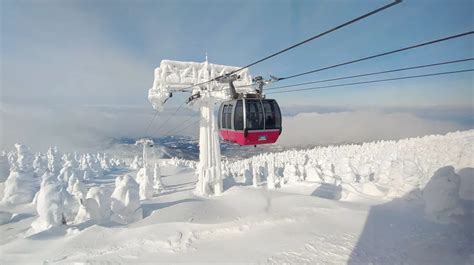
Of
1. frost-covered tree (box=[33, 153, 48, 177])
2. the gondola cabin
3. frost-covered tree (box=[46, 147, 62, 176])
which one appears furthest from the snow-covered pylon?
frost-covered tree (box=[46, 147, 62, 176])

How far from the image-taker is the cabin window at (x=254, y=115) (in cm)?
735

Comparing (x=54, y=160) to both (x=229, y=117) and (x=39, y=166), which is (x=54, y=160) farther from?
(x=229, y=117)

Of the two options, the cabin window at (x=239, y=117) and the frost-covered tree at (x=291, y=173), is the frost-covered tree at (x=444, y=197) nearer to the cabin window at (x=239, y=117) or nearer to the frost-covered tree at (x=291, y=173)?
the cabin window at (x=239, y=117)

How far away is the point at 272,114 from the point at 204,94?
29.5 feet

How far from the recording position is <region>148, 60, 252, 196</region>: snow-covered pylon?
15477 mm

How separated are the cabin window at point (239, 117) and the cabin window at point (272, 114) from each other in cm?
85

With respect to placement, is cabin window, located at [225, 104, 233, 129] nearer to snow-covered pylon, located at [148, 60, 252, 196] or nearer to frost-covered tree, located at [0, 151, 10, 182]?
snow-covered pylon, located at [148, 60, 252, 196]

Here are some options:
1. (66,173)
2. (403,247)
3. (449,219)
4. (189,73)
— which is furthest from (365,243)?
(66,173)

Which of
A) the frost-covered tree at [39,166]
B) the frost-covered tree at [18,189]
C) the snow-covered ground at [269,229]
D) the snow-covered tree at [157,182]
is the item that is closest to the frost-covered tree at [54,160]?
the frost-covered tree at [39,166]

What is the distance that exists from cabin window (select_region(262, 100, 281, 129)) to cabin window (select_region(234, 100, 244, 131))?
848 millimetres

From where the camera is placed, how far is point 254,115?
7.42 m

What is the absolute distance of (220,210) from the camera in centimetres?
1148

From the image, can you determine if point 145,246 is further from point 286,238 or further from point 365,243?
point 365,243

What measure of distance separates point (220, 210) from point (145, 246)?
4732 mm
